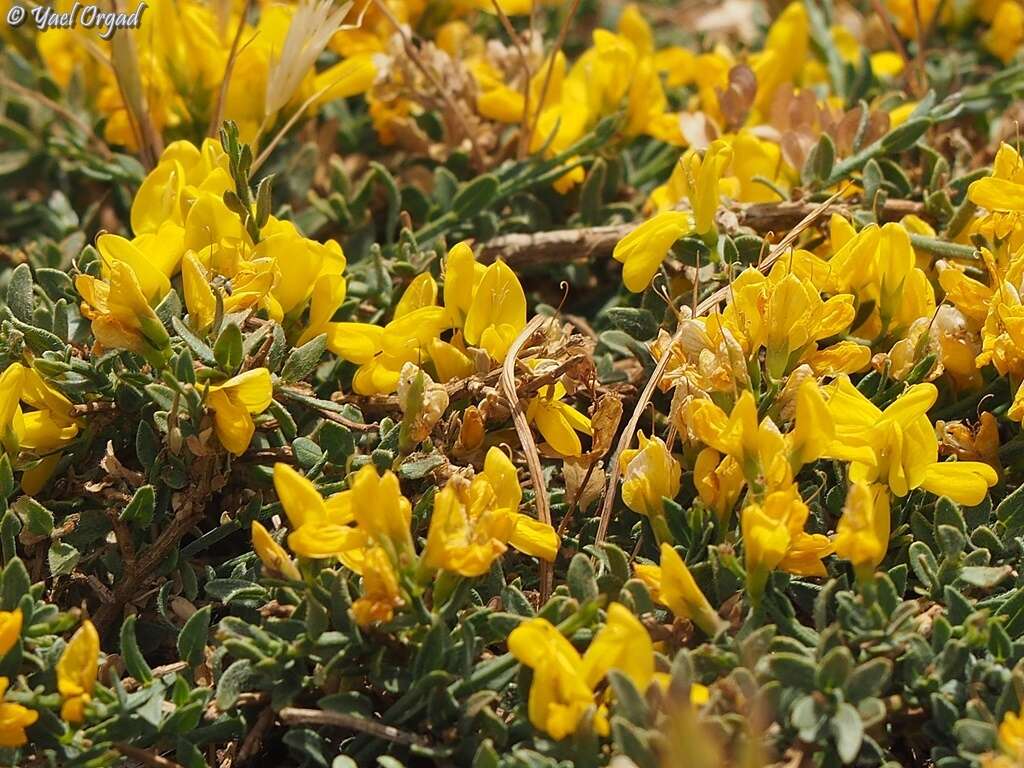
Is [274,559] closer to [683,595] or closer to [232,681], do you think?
[232,681]

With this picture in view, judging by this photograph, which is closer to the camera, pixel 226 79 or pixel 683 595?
pixel 683 595

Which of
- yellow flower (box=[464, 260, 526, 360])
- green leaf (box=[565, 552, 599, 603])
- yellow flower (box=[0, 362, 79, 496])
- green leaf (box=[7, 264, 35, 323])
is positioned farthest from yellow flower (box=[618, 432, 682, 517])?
green leaf (box=[7, 264, 35, 323])

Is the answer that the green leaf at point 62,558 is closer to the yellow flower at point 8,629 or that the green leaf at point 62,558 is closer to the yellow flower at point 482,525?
the yellow flower at point 8,629

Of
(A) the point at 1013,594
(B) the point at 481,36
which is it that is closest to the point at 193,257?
(A) the point at 1013,594

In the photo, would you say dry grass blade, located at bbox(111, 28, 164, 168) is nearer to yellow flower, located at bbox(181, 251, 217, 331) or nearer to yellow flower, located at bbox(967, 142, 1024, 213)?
yellow flower, located at bbox(181, 251, 217, 331)

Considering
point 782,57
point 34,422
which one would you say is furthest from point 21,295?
point 782,57
